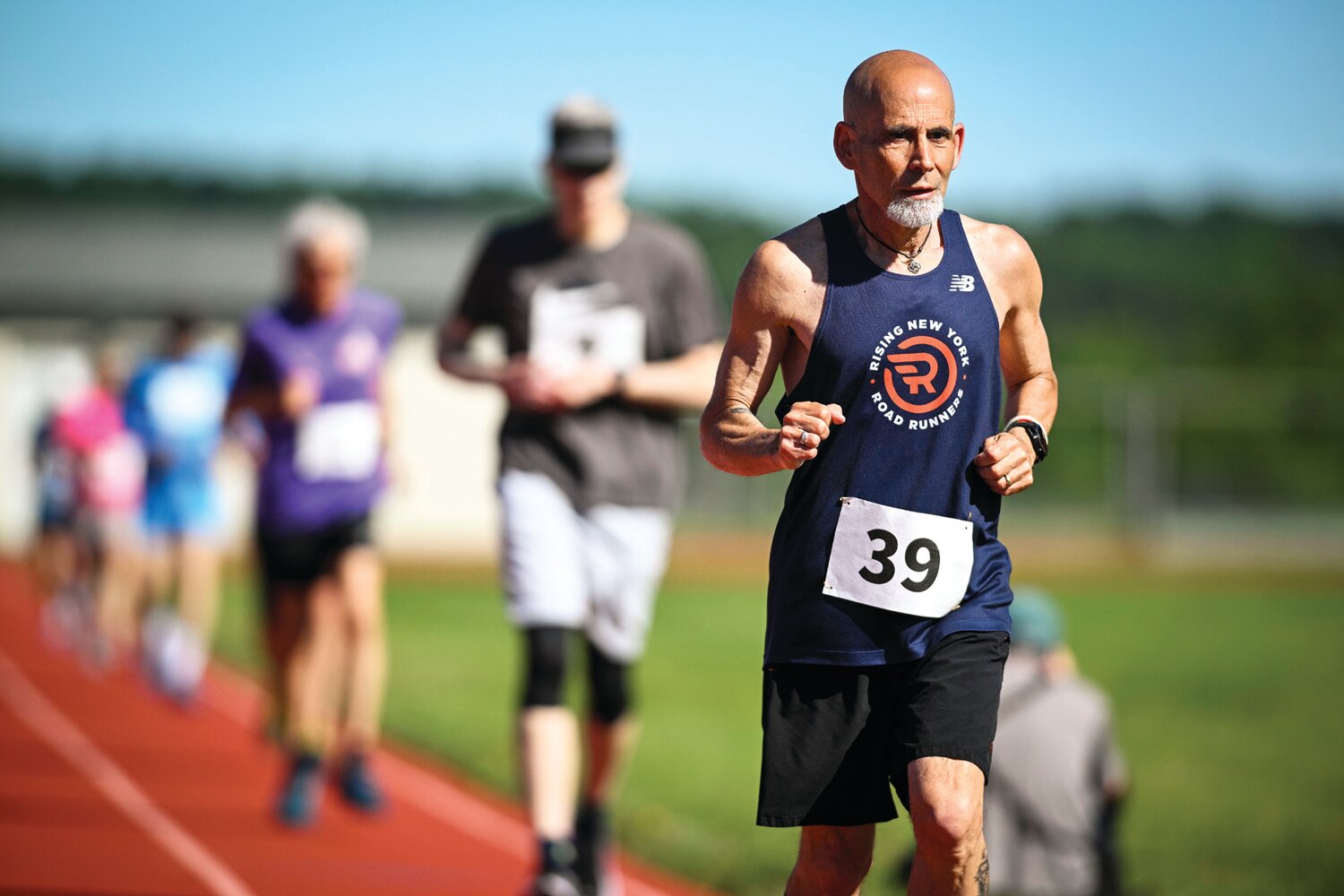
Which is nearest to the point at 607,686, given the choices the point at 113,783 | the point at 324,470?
the point at 324,470

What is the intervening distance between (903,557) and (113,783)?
6493 mm

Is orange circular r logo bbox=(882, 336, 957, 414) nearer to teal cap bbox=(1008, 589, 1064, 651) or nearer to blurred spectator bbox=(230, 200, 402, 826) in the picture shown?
teal cap bbox=(1008, 589, 1064, 651)

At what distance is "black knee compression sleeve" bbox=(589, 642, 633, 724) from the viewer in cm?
657

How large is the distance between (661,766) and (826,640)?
640cm

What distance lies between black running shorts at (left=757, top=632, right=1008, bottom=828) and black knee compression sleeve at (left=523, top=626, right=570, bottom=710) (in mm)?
2261

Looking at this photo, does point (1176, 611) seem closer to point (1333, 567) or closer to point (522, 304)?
point (1333, 567)

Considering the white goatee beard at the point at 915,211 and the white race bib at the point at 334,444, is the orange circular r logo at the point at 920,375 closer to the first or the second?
the white goatee beard at the point at 915,211

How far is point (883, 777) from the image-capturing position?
13.0 feet

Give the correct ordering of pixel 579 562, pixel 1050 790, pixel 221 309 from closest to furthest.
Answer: pixel 1050 790 < pixel 579 562 < pixel 221 309

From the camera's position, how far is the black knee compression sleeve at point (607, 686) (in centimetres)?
657

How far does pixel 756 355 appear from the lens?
13.0 feet

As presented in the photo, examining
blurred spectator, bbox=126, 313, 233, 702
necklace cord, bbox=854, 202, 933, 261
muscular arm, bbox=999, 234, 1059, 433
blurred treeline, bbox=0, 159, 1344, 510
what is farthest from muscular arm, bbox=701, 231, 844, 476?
blurred spectator, bbox=126, 313, 233, 702

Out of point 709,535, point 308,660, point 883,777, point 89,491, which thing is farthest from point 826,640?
point 709,535

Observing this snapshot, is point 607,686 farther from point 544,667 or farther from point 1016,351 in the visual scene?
point 1016,351
